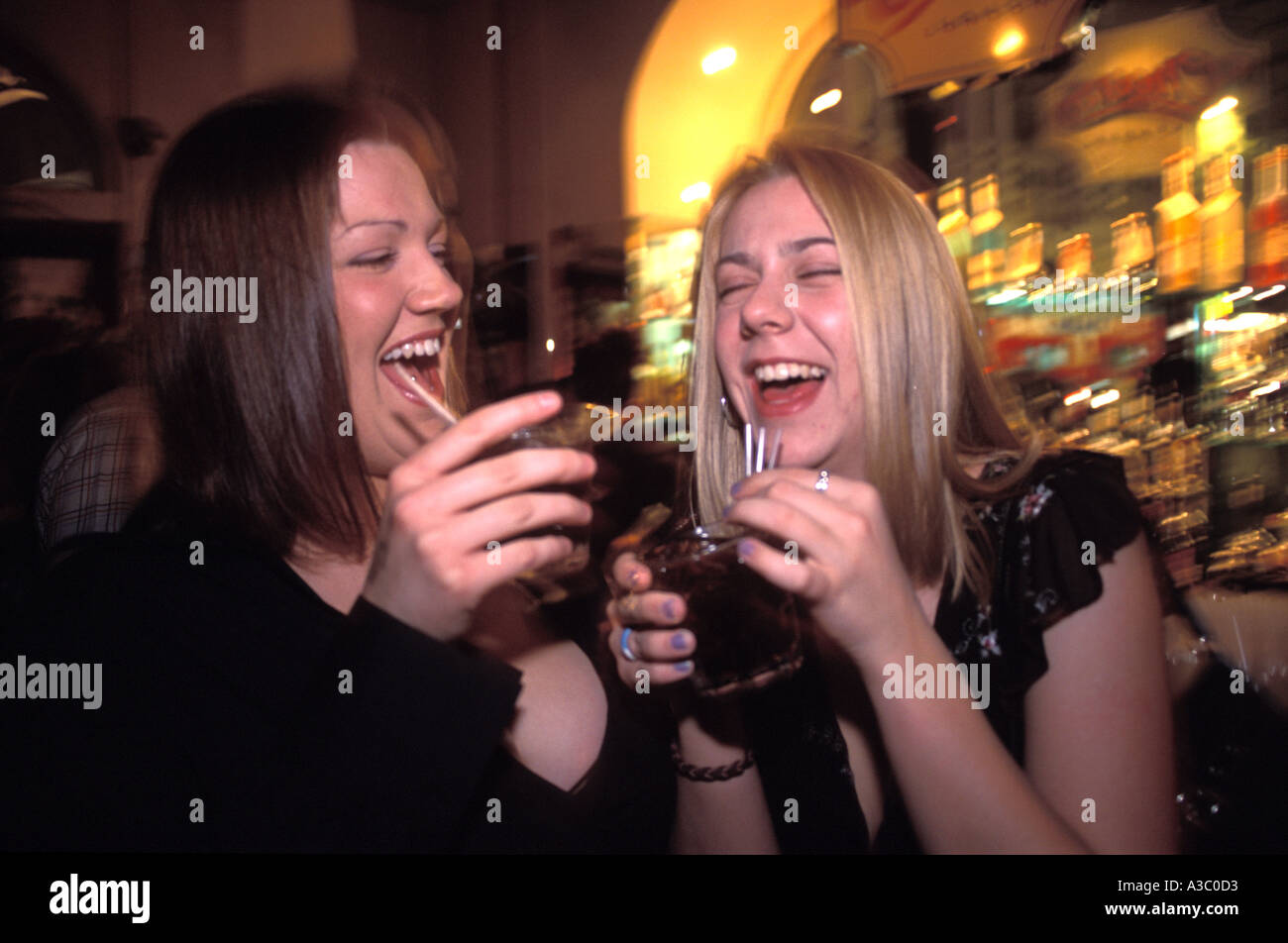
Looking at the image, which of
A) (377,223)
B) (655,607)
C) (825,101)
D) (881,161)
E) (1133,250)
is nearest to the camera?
(655,607)

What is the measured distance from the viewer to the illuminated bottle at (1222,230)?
2816mm

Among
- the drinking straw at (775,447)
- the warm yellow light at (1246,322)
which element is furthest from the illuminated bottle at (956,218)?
the drinking straw at (775,447)

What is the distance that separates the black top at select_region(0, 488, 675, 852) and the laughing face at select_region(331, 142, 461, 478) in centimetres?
29

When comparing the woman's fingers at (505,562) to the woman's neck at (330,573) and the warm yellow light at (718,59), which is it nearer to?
the woman's neck at (330,573)

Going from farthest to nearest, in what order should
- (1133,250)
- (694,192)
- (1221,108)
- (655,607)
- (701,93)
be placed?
(694,192) < (701,93) < (1133,250) < (1221,108) < (655,607)

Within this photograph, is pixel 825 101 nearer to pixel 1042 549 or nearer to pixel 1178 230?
pixel 1178 230

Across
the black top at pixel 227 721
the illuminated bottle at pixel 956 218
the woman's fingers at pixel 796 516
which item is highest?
the illuminated bottle at pixel 956 218

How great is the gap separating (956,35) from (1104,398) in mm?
1744

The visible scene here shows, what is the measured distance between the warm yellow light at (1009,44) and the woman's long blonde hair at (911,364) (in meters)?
2.57

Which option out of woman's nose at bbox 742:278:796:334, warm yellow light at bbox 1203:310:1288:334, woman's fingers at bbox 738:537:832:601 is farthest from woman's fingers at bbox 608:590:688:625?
warm yellow light at bbox 1203:310:1288:334

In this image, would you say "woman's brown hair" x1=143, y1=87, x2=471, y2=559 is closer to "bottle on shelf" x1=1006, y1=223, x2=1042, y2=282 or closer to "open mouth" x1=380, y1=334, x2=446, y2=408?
"open mouth" x1=380, y1=334, x2=446, y2=408

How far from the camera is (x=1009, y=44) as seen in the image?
3271mm

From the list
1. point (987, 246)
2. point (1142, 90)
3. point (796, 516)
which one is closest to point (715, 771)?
point (796, 516)

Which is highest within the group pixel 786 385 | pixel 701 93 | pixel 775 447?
pixel 701 93
